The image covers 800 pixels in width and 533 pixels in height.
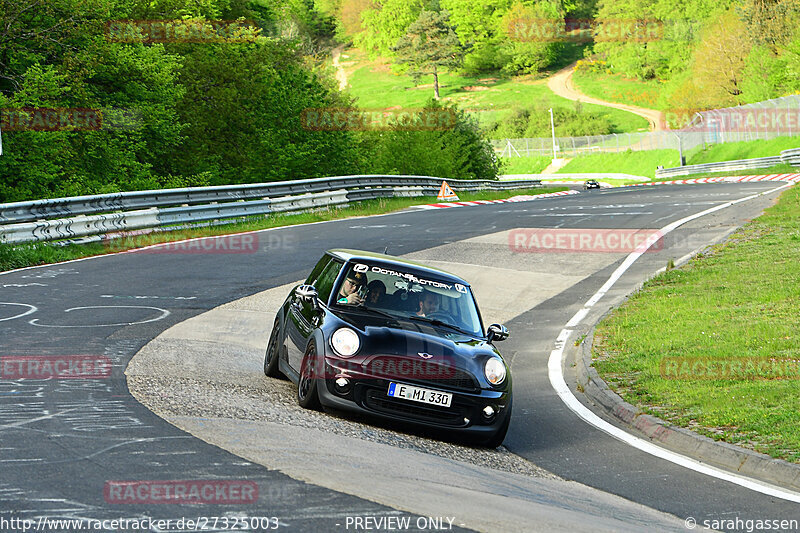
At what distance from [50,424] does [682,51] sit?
469 ft

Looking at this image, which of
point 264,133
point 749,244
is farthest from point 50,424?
point 264,133

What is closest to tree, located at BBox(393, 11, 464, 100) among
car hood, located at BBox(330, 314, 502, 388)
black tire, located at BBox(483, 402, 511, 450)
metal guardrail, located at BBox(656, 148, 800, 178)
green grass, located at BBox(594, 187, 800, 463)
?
metal guardrail, located at BBox(656, 148, 800, 178)

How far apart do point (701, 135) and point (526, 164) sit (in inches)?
1135

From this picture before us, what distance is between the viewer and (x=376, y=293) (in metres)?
9.34

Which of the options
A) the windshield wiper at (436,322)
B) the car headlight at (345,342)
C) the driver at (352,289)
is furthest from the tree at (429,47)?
the car headlight at (345,342)

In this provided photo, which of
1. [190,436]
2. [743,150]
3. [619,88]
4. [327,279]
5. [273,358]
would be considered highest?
[619,88]

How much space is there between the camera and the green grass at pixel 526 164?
105m

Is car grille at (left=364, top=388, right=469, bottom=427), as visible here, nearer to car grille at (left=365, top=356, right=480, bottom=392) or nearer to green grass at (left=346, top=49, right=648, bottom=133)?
car grille at (left=365, top=356, right=480, bottom=392)

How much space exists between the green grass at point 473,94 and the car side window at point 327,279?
118712 millimetres

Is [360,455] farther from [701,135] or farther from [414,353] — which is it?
[701,135]

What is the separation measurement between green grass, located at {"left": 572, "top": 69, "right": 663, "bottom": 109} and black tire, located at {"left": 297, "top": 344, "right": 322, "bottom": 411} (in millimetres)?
133394

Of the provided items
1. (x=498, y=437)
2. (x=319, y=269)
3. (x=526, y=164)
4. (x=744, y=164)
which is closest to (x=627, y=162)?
(x=526, y=164)

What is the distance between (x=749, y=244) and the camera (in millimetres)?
20125

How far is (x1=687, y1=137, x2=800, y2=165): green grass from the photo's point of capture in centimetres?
6882
